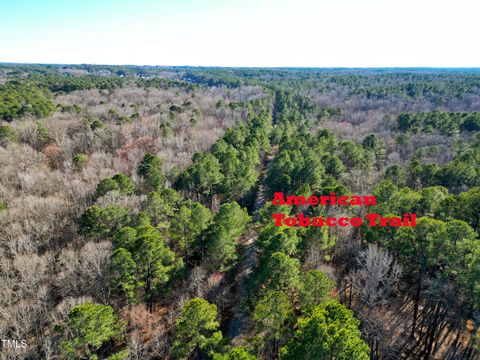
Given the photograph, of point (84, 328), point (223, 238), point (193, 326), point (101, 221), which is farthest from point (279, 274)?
point (101, 221)

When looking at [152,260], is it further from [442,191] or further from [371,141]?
[371,141]

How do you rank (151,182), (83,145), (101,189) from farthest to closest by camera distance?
(83,145), (151,182), (101,189)

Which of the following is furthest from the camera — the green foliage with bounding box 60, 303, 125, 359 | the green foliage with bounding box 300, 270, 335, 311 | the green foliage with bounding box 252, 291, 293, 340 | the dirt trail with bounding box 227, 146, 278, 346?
the dirt trail with bounding box 227, 146, 278, 346

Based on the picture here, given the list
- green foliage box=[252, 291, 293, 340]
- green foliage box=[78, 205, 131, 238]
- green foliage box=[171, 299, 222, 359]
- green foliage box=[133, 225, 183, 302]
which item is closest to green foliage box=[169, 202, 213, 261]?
green foliage box=[133, 225, 183, 302]

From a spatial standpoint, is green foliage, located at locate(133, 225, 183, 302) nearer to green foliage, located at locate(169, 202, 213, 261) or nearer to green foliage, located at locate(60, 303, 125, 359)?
green foliage, located at locate(169, 202, 213, 261)

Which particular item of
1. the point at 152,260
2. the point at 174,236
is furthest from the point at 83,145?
the point at 152,260

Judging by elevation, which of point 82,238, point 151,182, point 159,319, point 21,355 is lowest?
point 159,319

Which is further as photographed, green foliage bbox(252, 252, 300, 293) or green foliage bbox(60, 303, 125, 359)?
green foliage bbox(252, 252, 300, 293)
